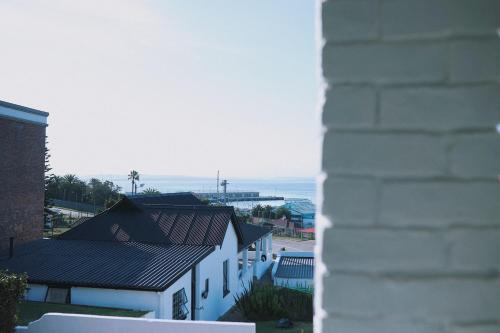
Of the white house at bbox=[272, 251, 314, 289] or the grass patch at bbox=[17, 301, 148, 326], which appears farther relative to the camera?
the white house at bbox=[272, 251, 314, 289]

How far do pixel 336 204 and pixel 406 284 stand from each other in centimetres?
27

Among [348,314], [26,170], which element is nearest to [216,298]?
[26,170]

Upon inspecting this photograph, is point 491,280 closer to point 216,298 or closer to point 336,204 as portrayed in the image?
point 336,204

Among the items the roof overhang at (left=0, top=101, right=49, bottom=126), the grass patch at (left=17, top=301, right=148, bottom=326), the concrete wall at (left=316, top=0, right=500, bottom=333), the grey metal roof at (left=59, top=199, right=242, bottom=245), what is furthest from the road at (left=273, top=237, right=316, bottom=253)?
the concrete wall at (left=316, top=0, right=500, bottom=333)

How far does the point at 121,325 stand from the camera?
33.6 feet

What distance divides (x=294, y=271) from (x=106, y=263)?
10496mm

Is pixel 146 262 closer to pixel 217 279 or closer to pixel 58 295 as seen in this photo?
pixel 58 295

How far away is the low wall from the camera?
33.2ft

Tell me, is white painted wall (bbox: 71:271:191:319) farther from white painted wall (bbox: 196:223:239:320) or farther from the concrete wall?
the concrete wall

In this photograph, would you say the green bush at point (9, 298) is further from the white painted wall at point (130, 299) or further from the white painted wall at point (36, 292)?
the white painted wall at point (36, 292)

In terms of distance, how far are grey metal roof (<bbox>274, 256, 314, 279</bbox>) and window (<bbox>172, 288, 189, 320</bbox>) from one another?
855 cm

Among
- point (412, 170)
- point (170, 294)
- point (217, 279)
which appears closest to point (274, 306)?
point (217, 279)

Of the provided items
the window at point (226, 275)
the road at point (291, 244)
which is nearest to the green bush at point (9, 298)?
the window at point (226, 275)

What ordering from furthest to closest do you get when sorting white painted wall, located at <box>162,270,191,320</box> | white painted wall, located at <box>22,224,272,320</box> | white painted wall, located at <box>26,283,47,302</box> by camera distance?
white painted wall, located at <box>26,283,47,302</box>, white painted wall, located at <box>22,224,272,320</box>, white painted wall, located at <box>162,270,191,320</box>
